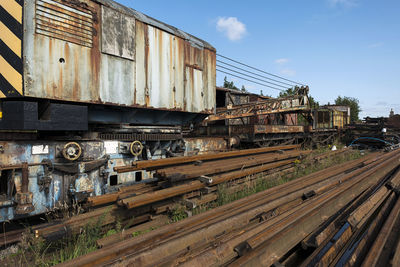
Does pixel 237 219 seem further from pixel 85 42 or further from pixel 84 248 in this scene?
pixel 85 42

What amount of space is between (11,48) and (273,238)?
4.55 m

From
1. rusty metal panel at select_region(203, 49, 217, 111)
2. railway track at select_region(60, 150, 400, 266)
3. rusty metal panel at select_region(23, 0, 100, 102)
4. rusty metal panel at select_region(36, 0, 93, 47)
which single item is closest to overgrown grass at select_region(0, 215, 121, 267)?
railway track at select_region(60, 150, 400, 266)

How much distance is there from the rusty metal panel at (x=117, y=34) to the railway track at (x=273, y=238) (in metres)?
2.98

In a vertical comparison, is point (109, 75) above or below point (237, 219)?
above

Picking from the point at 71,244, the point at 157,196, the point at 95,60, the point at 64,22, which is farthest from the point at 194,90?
the point at 71,244

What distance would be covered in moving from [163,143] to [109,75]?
210cm

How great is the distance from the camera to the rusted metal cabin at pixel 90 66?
3.53 meters

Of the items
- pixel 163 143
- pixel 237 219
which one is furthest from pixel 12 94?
pixel 237 219

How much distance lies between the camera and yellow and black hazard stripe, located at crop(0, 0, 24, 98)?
3480mm

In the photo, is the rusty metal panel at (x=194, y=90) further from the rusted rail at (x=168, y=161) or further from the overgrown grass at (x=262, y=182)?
the overgrown grass at (x=262, y=182)

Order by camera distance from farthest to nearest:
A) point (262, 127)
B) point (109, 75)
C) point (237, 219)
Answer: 1. point (262, 127)
2. point (109, 75)
3. point (237, 219)

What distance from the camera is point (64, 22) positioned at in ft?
12.8

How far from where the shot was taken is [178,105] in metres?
5.86

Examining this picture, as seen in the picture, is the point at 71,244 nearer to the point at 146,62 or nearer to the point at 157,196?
the point at 157,196
